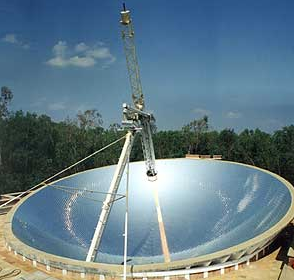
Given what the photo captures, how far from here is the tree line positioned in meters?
47.7

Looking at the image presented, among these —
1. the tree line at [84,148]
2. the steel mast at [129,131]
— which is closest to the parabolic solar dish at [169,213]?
the steel mast at [129,131]

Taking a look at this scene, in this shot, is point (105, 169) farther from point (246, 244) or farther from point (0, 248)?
point (246, 244)

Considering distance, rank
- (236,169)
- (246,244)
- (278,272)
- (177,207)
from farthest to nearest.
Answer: (236,169) < (177,207) < (278,272) < (246,244)

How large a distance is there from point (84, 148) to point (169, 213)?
1361 inches

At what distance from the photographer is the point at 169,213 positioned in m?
20.5

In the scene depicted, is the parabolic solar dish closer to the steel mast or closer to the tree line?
the steel mast

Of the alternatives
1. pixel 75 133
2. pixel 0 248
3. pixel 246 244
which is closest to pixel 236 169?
pixel 246 244

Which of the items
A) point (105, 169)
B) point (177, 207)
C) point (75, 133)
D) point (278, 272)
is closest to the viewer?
point (278, 272)

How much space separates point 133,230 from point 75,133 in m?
39.7

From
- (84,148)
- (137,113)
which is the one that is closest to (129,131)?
(137,113)

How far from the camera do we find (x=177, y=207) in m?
20.9

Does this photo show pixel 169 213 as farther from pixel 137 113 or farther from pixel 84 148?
pixel 84 148

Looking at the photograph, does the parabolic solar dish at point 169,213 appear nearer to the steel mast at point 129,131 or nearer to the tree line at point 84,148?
the steel mast at point 129,131

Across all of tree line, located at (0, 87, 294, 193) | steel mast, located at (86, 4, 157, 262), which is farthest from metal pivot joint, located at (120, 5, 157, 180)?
tree line, located at (0, 87, 294, 193)
